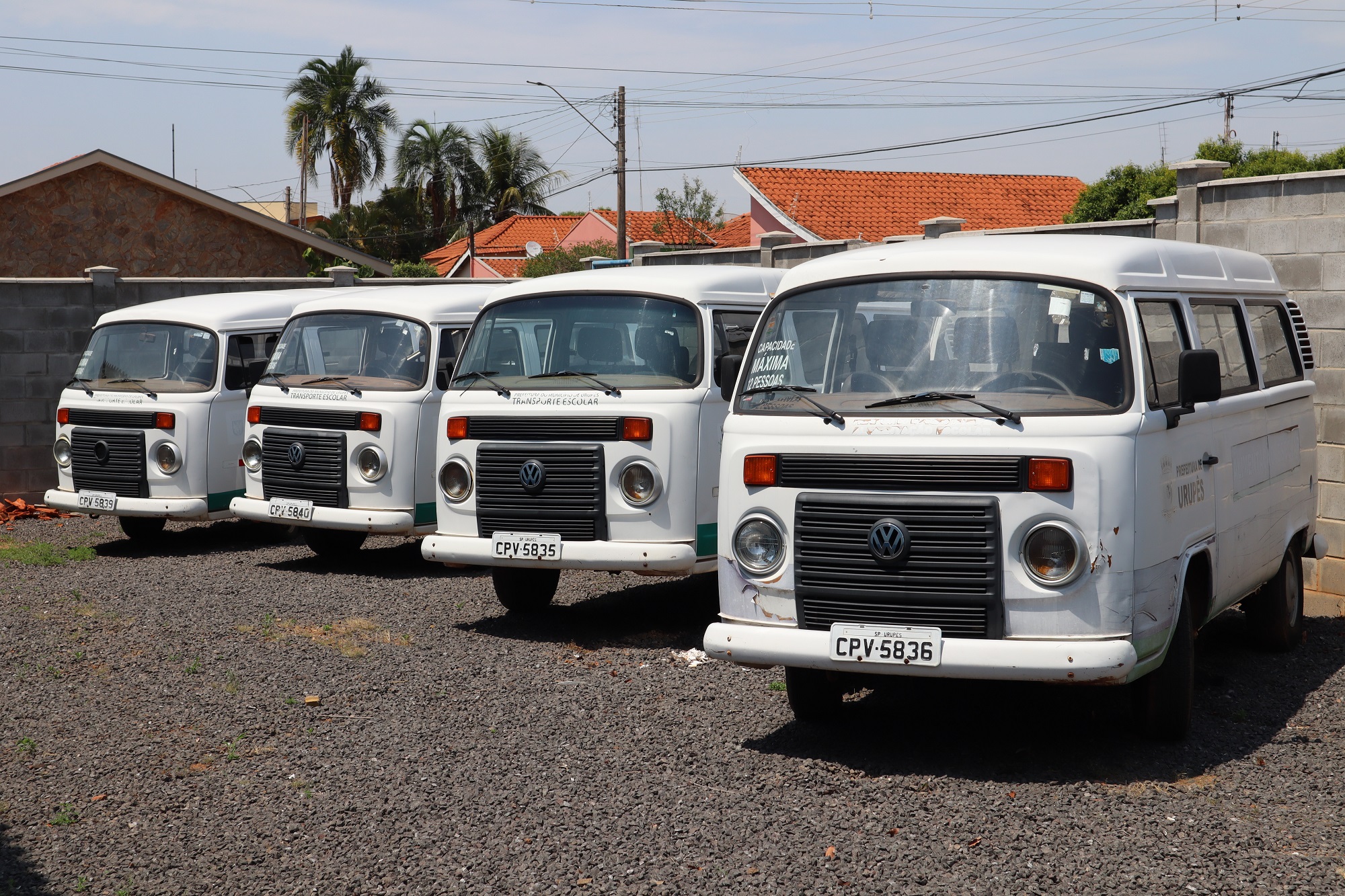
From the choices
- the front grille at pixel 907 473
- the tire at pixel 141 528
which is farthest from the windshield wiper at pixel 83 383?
the front grille at pixel 907 473

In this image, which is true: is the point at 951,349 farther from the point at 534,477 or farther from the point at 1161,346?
the point at 534,477

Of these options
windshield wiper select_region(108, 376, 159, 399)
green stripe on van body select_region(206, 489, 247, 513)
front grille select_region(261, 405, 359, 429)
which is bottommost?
green stripe on van body select_region(206, 489, 247, 513)

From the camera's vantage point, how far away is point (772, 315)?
248 inches

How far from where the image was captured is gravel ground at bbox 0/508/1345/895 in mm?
4574

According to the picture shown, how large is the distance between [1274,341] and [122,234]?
20288mm

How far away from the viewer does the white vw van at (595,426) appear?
26.5 feet

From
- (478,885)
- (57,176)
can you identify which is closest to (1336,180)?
(478,885)

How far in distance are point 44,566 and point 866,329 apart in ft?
27.2

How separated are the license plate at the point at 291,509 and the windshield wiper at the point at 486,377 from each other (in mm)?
2357

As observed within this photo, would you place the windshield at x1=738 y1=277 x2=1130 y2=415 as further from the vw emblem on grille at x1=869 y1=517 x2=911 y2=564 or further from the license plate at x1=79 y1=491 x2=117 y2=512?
the license plate at x1=79 y1=491 x2=117 y2=512

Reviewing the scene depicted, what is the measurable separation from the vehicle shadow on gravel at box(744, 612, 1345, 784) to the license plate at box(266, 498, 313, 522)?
5312 millimetres

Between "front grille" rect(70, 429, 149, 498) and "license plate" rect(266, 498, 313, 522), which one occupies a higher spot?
"front grille" rect(70, 429, 149, 498)

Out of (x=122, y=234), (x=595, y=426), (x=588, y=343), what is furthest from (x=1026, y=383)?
(x=122, y=234)

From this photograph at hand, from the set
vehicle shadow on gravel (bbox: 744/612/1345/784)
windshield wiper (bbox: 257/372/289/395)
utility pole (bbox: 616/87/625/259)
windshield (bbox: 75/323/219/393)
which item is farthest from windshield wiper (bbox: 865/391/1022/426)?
utility pole (bbox: 616/87/625/259)
